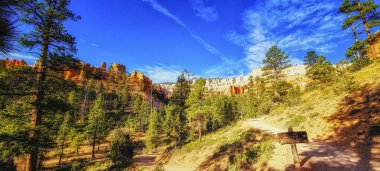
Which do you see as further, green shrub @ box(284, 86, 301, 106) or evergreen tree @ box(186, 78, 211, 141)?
green shrub @ box(284, 86, 301, 106)

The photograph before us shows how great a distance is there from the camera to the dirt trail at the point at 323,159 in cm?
1064

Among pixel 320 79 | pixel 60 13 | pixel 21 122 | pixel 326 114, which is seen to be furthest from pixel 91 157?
pixel 320 79

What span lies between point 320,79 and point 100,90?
82.9 m

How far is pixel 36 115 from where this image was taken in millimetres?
10414

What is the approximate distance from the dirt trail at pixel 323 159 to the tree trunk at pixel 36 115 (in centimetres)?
1378

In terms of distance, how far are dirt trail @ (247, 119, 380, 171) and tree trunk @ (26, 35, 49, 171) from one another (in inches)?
542

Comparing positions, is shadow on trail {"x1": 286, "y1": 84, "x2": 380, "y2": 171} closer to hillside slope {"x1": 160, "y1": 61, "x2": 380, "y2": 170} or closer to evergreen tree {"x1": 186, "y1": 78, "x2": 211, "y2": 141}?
hillside slope {"x1": 160, "y1": 61, "x2": 380, "y2": 170}

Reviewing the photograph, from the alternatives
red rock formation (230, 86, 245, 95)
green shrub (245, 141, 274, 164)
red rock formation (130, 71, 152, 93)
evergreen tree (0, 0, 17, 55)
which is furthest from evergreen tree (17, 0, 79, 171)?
red rock formation (230, 86, 245, 95)

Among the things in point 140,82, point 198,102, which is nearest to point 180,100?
point 198,102

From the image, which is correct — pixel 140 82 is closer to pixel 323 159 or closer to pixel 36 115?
pixel 36 115

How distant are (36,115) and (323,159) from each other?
1627 centimetres

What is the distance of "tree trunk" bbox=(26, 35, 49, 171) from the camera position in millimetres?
9979

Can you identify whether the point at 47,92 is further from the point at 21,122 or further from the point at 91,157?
the point at 91,157

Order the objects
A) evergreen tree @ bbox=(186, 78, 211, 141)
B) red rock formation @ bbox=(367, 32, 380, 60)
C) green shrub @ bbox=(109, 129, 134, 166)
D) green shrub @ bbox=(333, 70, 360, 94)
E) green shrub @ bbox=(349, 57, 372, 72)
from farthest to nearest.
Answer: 1. green shrub @ bbox=(349, 57, 372, 72)
2. evergreen tree @ bbox=(186, 78, 211, 141)
3. green shrub @ bbox=(109, 129, 134, 166)
4. red rock formation @ bbox=(367, 32, 380, 60)
5. green shrub @ bbox=(333, 70, 360, 94)
